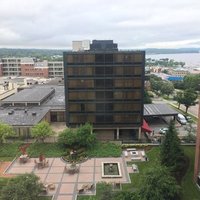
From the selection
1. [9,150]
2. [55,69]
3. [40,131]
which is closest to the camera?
[9,150]

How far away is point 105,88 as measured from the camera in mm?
54531

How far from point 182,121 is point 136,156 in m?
26.4

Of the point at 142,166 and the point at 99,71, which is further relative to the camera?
the point at 99,71

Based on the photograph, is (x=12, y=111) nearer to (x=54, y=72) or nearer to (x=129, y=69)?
(x=129, y=69)

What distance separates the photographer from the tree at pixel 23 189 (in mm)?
29141

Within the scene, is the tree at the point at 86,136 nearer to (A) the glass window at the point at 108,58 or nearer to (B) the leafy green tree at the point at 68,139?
(B) the leafy green tree at the point at 68,139

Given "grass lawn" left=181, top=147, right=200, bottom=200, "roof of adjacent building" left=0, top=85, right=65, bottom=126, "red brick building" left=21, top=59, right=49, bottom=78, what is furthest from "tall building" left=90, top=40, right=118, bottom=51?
"red brick building" left=21, top=59, right=49, bottom=78

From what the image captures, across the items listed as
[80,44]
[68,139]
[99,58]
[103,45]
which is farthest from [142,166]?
[80,44]

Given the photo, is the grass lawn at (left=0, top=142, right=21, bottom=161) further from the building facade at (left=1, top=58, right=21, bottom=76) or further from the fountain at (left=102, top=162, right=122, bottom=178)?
the building facade at (left=1, top=58, right=21, bottom=76)

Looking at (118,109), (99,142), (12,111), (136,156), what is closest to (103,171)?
(136,156)

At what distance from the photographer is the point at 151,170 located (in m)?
31.5

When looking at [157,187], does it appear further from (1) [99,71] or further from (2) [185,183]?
(1) [99,71]

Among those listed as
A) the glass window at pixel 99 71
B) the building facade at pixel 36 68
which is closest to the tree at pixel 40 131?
the glass window at pixel 99 71

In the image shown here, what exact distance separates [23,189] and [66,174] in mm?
12915
